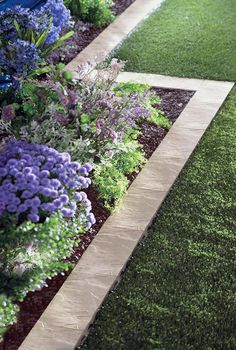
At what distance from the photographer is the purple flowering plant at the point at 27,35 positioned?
4609mm

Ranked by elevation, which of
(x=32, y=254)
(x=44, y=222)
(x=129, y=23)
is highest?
(x=44, y=222)

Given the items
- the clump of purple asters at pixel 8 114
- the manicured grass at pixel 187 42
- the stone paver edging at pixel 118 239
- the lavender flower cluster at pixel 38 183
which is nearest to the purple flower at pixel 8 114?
the clump of purple asters at pixel 8 114

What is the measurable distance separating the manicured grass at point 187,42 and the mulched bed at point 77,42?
0.39m

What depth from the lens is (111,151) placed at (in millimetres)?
3988

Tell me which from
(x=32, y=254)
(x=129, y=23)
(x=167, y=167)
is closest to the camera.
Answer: (x=32, y=254)

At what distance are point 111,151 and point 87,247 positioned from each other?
687mm

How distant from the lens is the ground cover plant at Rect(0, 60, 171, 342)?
9.64 feet

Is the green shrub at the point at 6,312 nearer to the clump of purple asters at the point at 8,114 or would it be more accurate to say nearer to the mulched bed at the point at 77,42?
the clump of purple asters at the point at 8,114

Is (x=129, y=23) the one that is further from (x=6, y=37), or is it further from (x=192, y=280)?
(x=192, y=280)

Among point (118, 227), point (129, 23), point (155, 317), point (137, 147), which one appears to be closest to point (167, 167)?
point (137, 147)

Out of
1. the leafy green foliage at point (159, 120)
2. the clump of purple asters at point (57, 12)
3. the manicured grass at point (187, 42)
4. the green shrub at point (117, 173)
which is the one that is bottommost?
the manicured grass at point (187, 42)

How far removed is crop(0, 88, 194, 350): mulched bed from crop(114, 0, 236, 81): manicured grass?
0.51m

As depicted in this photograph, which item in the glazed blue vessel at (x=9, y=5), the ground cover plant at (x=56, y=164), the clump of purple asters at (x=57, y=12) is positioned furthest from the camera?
the clump of purple asters at (x=57, y=12)

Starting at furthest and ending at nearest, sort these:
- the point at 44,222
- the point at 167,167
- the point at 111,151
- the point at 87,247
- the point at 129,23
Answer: the point at 129,23, the point at 167,167, the point at 111,151, the point at 87,247, the point at 44,222
